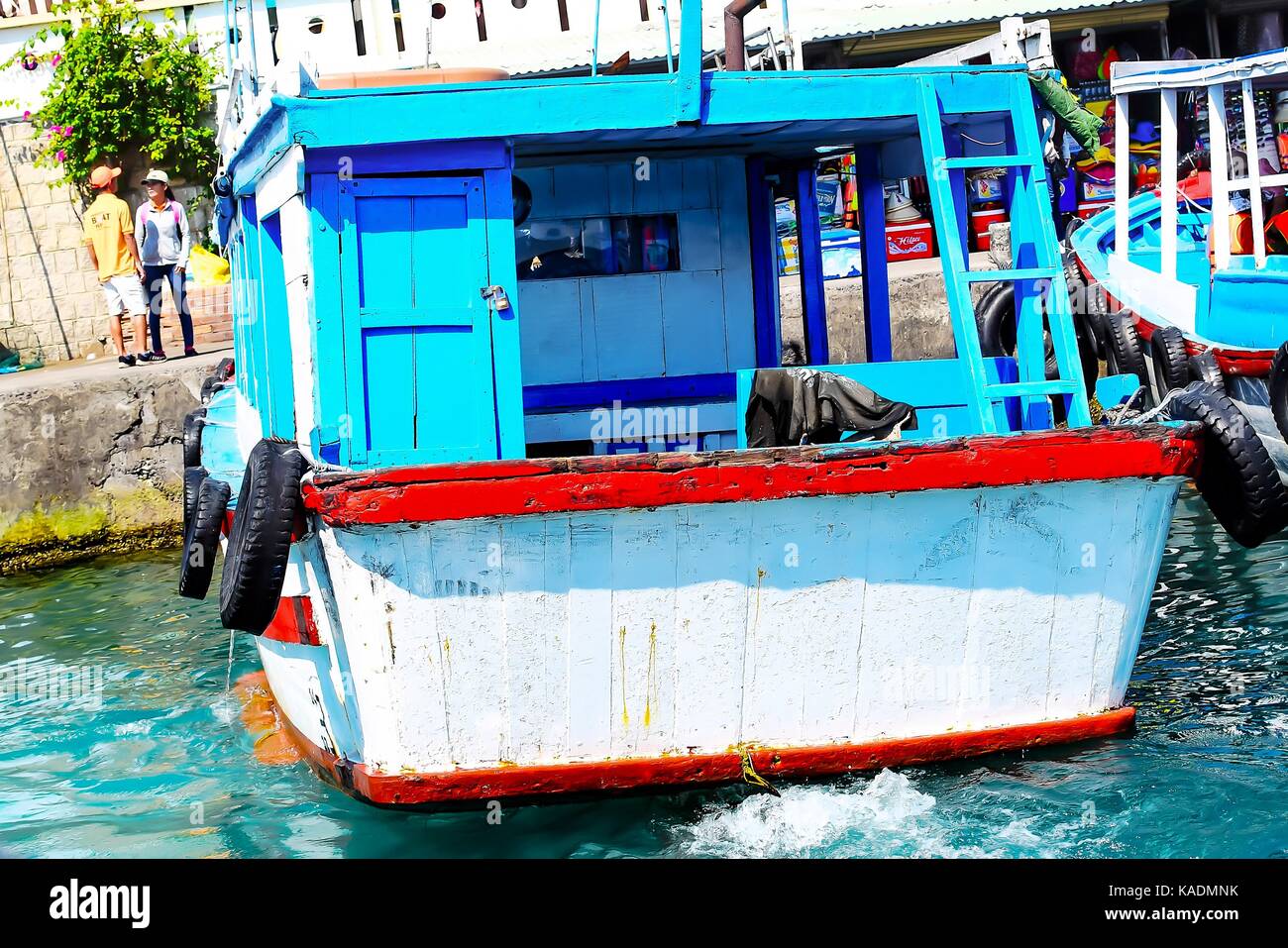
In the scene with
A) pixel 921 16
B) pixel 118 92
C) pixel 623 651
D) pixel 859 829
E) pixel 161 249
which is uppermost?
pixel 921 16

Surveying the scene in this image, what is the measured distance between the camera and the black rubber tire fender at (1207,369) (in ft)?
31.7

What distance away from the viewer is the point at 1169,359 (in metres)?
10.2

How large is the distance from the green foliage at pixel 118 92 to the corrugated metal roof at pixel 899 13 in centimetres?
659

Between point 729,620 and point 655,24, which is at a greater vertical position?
point 655,24

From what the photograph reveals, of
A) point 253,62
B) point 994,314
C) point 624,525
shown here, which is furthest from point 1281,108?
point 624,525

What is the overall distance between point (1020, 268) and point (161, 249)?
8.09 meters

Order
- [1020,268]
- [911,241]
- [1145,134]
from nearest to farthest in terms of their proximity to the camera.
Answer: [1020,268]
[911,241]
[1145,134]

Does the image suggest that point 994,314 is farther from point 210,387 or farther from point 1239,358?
point 210,387

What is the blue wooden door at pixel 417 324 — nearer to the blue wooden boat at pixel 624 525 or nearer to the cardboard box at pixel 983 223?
the blue wooden boat at pixel 624 525

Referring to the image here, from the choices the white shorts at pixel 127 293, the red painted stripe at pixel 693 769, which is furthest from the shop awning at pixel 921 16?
the red painted stripe at pixel 693 769

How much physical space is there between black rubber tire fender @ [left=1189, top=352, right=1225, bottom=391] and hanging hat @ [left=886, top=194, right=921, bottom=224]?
6226 mm

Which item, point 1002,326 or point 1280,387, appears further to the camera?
point 1002,326

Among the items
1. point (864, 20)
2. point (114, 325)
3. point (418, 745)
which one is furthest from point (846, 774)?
point (864, 20)

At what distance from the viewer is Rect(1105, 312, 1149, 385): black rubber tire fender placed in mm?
11188
